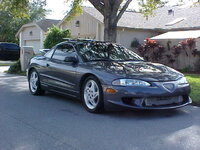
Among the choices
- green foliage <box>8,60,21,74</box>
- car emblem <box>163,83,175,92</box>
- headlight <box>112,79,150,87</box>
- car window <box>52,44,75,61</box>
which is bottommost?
green foliage <box>8,60,21,74</box>

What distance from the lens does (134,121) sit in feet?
19.6

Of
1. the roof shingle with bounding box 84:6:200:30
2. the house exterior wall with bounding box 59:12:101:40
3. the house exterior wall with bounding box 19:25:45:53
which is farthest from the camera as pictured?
the house exterior wall with bounding box 19:25:45:53

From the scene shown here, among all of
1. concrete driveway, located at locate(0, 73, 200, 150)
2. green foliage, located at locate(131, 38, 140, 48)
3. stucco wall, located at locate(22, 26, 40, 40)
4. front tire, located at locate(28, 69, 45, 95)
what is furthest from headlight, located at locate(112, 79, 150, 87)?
stucco wall, located at locate(22, 26, 40, 40)

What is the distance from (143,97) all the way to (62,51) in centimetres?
286

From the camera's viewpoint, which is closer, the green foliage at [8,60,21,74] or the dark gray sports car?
the dark gray sports car

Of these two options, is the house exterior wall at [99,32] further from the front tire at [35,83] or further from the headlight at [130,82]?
the headlight at [130,82]

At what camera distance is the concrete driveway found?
15.1 ft

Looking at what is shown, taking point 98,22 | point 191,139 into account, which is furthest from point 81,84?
point 98,22

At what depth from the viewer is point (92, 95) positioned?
6668mm

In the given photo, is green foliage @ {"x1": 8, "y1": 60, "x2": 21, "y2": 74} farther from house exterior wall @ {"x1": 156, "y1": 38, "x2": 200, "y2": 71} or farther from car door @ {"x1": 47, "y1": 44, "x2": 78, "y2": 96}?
car door @ {"x1": 47, "y1": 44, "x2": 78, "y2": 96}

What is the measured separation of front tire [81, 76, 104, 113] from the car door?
0.38 metres

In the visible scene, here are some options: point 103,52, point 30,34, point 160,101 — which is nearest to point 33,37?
point 30,34

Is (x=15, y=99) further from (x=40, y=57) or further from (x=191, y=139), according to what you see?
(x=191, y=139)

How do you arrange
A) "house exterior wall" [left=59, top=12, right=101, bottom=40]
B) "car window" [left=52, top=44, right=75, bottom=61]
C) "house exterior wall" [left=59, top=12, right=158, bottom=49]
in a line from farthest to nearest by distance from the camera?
"house exterior wall" [left=59, top=12, right=101, bottom=40] < "house exterior wall" [left=59, top=12, right=158, bottom=49] < "car window" [left=52, top=44, right=75, bottom=61]
